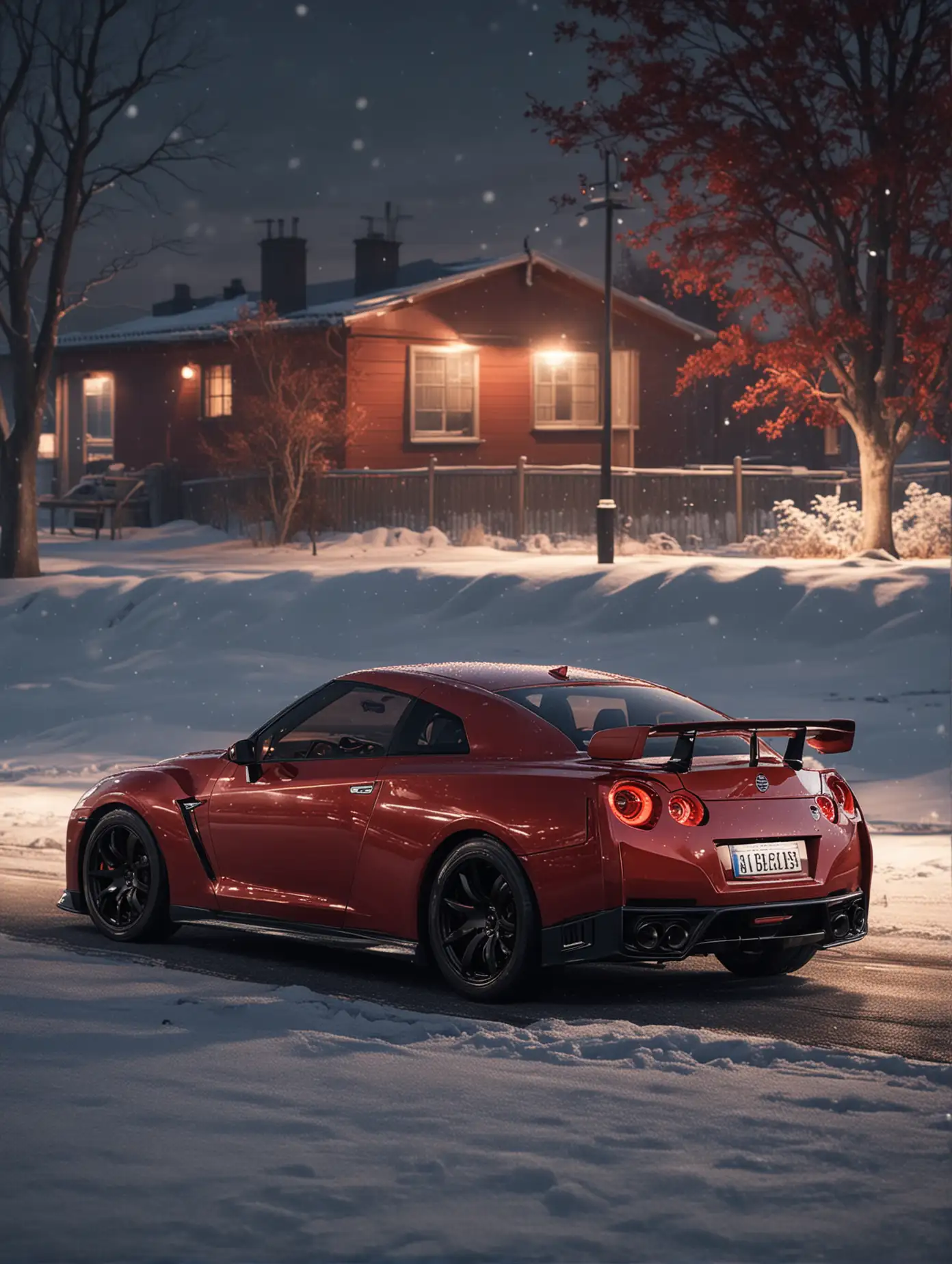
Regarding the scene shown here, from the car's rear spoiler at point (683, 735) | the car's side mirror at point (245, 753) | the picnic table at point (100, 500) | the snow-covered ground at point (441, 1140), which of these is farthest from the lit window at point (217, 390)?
the snow-covered ground at point (441, 1140)

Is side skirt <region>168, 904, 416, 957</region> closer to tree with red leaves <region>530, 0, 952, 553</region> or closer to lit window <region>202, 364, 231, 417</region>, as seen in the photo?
tree with red leaves <region>530, 0, 952, 553</region>

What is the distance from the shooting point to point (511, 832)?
8125 millimetres

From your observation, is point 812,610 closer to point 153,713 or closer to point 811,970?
point 153,713

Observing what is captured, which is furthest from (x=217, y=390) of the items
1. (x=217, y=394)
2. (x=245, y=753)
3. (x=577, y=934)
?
(x=577, y=934)

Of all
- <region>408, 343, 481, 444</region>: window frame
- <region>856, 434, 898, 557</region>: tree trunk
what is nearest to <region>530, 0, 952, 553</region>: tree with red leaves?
<region>856, 434, 898, 557</region>: tree trunk

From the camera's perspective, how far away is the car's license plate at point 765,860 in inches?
321

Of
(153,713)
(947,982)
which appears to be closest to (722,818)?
(947,982)

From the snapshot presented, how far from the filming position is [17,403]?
110 feet

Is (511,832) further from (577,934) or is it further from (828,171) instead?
(828,171)

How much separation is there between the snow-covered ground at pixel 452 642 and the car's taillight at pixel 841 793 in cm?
557

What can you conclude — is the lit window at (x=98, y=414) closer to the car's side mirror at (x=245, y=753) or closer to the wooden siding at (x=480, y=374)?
the wooden siding at (x=480, y=374)

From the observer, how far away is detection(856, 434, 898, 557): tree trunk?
29.5m

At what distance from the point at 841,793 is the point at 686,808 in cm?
104

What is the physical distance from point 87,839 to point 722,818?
12.1ft
